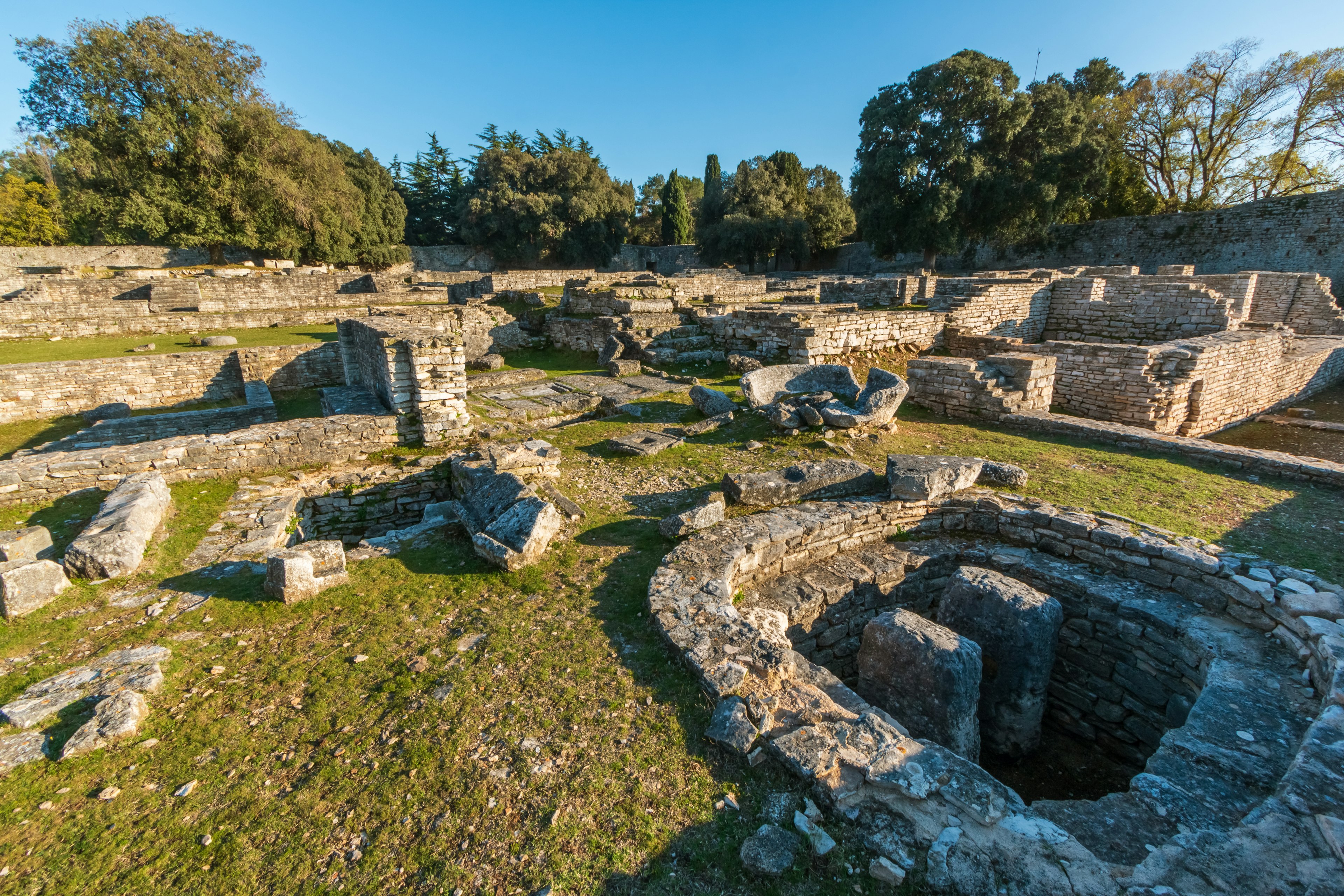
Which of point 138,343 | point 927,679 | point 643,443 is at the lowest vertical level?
point 927,679

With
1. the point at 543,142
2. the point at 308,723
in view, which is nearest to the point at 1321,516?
the point at 308,723

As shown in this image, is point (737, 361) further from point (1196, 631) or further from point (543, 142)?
point (543, 142)

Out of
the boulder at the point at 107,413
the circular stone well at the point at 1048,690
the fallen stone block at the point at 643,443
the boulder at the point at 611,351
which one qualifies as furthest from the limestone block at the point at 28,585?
the boulder at the point at 611,351

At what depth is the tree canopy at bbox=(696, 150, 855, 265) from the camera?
38.4 m

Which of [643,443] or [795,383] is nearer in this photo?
[643,443]

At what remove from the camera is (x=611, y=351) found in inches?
542

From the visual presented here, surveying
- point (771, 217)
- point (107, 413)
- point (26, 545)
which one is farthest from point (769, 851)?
point (771, 217)

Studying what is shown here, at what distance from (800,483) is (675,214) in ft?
163

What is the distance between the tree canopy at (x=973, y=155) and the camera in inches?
1038

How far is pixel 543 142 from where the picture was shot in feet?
181

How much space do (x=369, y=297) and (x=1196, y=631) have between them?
2674cm

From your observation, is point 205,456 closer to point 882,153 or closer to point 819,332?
point 819,332

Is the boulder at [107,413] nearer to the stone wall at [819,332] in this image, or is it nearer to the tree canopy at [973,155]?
the stone wall at [819,332]

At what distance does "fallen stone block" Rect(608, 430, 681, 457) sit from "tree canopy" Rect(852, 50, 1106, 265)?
82.7 ft
